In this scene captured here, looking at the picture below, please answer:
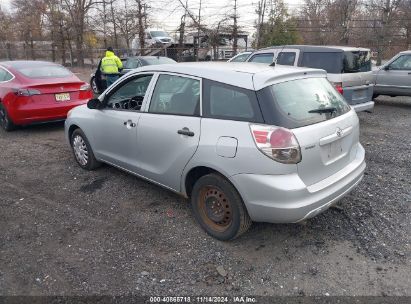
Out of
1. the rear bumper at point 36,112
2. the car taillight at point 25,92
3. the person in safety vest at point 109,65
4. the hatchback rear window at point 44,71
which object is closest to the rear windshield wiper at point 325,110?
the rear bumper at point 36,112

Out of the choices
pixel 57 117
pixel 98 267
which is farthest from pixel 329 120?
pixel 57 117

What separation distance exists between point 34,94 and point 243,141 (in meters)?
5.52

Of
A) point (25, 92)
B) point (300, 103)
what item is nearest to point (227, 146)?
point (300, 103)

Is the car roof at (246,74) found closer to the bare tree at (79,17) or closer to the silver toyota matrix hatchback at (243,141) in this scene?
the silver toyota matrix hatchback at (243,141)

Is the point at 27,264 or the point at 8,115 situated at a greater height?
the point at 8,115

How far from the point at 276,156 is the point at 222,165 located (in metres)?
0.49

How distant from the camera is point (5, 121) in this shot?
734 cm

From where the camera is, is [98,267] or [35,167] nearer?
[98,267]

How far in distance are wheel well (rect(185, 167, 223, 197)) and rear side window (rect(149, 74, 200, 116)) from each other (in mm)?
539

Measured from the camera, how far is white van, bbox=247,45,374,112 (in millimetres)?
7082

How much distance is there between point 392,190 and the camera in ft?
14.3

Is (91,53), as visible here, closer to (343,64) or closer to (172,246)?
(343,64)

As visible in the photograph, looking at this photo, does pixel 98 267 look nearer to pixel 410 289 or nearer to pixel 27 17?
pixel 410 289

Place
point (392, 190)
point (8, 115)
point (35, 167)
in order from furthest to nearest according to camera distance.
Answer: point (8, 115), point (35, 167), point (392, 190)
